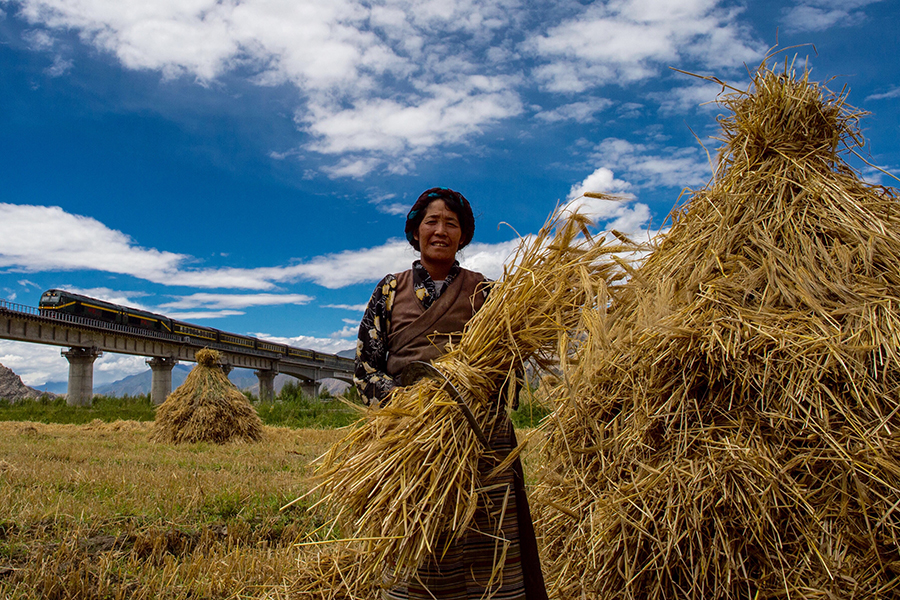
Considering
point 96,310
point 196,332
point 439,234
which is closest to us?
point 439,234

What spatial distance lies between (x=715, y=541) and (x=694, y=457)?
0.32m

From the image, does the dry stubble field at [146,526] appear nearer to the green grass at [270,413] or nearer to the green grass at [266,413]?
the green grass at [270,413]

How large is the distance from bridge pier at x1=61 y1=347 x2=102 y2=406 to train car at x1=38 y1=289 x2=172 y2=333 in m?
2.01

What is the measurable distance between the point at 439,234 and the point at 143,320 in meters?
35.0

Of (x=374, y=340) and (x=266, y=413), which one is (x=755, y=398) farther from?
(x=266, y=413)

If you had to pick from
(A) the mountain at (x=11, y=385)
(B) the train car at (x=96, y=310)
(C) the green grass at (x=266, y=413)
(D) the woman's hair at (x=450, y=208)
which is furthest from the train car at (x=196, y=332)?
(D) the woman's hair at (x=450, y=208)

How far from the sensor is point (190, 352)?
36188 mm

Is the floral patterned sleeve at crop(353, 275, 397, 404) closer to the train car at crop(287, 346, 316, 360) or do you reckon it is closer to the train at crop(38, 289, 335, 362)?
the train at crop(38, 289, 335, 362)

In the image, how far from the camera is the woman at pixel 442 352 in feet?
6.95

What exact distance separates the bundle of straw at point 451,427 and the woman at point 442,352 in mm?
105

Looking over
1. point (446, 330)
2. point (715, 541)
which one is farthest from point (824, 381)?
point (446, 330)

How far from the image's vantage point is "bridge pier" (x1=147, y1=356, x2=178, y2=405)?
32.9m

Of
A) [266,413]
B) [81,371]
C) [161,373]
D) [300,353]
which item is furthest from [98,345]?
[266,413]

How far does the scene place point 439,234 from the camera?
9.03 feet
